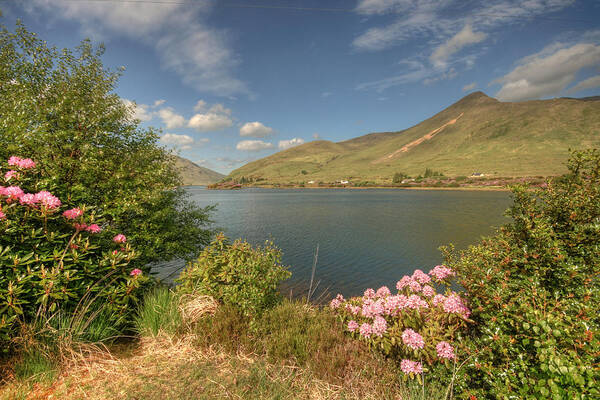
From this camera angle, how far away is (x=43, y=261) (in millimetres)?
4793

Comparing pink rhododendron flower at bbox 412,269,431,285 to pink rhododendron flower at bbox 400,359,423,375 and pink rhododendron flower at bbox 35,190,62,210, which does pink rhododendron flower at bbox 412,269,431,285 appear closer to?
pink rhododendron flower at bbox 400,359,423,375

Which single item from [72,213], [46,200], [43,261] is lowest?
[43,261]

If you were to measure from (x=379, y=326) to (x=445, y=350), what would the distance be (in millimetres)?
1084

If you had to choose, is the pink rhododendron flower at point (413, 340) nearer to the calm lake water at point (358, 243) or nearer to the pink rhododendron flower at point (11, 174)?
the pink rhododendron flower at point (11, 174)

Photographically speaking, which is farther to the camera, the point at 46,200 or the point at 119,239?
the point at 119,239

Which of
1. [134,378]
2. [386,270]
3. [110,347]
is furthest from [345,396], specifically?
[386,270]

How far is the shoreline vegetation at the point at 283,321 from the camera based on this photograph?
3334mm

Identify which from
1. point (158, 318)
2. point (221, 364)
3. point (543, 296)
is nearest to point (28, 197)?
point (158, 318)

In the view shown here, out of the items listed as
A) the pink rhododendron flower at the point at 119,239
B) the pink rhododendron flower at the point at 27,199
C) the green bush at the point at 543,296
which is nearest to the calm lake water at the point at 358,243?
the pink rhododendron flower at the point at 119,239

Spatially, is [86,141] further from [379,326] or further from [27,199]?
[379,326]

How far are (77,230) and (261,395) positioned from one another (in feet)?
17.0

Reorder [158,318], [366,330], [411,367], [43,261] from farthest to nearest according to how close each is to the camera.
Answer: [158,318] < [43,261] < [366,330] < [411,367]

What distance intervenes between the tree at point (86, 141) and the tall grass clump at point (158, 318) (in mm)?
2277

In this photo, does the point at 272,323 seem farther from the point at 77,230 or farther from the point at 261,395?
the point at 77,230
